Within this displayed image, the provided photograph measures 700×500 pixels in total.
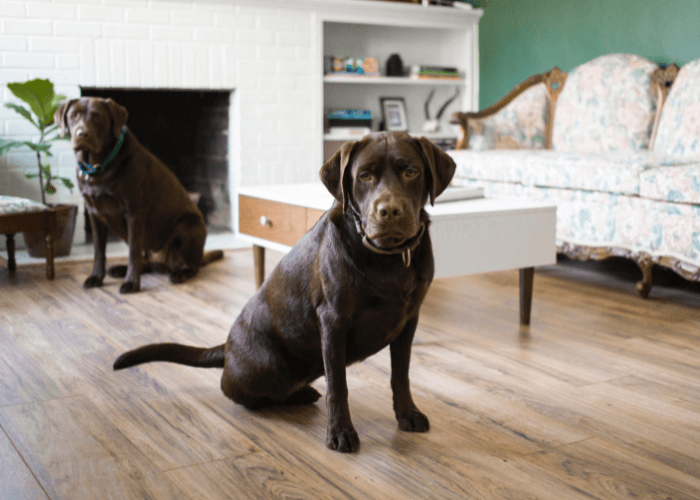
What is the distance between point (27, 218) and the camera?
10.8 ft

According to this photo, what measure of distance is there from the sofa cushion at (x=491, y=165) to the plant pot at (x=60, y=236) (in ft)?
6.93

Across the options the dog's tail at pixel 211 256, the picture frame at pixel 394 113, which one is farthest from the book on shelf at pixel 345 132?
the dog's tail at pixel 211 256

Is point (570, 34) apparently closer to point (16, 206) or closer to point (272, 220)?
point (272, 220)

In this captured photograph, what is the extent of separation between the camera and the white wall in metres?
4.03

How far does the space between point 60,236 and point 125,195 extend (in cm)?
92

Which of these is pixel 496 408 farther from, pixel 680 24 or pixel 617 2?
pixel 617 2

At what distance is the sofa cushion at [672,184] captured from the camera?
281cm

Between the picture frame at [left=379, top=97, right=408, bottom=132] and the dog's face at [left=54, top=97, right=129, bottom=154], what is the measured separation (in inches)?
107

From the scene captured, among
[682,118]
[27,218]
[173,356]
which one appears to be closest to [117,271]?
[27,218]

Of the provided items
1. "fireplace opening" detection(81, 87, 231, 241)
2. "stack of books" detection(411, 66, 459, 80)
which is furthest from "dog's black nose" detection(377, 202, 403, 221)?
"stack of books" detection(411, 66, 459, 80)

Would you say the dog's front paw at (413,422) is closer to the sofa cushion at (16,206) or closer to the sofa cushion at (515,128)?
the sofa cushion at (16,206)

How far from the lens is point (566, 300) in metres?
3.05

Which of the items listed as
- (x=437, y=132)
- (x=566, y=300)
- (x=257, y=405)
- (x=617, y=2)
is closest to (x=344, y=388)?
(x=257, y=405)

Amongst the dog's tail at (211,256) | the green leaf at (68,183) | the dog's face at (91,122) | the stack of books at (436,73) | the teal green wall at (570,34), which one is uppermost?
the teal green wall at (570,34)
